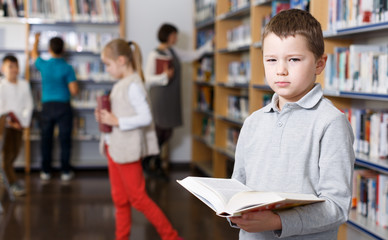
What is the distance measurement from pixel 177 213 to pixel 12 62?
Result: 7.77 feet

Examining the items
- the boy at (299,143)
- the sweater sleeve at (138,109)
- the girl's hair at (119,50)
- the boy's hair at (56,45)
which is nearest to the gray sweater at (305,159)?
the boy at (299,143)

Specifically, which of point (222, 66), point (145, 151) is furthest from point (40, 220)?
point (222, 66)

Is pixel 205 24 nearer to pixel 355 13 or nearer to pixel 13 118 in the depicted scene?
pixel 13 118

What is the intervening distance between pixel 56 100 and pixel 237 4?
219 cm

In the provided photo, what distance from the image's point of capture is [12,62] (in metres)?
4.93

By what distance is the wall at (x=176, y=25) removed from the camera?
612 cm

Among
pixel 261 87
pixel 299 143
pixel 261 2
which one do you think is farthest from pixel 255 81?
pixel 299 143

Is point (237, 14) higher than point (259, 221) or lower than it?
higher

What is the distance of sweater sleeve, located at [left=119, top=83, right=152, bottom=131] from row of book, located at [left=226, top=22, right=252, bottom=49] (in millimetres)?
1633

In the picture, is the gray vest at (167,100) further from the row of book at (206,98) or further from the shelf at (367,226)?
the shelf at (367,226)

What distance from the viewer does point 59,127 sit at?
538 centimetres

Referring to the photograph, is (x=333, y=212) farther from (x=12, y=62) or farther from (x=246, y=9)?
(x=12, y=62)

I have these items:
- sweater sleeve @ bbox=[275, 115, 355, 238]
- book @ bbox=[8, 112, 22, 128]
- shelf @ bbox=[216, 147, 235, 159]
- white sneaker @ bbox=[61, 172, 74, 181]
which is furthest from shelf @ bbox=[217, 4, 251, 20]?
sweater sleeve @ bbox=[275, 115, 355, 238]

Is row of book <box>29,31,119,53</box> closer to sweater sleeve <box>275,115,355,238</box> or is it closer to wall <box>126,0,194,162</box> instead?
wall <box>126,0,194,162</box>
